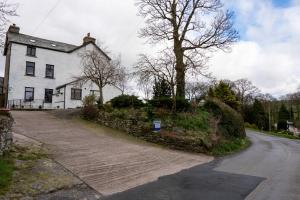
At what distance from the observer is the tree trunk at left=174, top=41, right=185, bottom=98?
61.8 ft

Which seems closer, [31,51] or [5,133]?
[5,133]

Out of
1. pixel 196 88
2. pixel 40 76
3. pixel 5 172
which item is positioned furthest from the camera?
pixel 196 88

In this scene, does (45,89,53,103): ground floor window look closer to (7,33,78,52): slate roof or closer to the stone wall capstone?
(7,33,78,52): slate roof

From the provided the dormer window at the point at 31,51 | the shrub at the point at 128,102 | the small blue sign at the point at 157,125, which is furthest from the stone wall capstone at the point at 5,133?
the dormer window at the point at 31,51

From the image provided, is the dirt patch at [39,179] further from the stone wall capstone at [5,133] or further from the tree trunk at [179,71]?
the tree trunk at [179,71]

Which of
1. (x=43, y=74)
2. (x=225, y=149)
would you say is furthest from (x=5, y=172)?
(x=43, y=74)

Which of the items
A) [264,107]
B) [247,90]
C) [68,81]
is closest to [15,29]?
[68,81]

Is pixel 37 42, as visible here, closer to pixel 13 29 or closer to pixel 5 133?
pixel 13 29

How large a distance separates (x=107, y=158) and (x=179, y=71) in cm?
1009

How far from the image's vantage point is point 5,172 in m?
7.26

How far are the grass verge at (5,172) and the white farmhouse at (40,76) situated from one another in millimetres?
22598

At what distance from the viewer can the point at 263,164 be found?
12164 millimetres

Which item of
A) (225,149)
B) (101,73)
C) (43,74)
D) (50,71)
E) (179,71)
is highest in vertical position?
(50,71)

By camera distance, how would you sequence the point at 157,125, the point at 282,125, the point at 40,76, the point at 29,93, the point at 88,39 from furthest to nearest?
1. the point at 282,125
2. the point at 88,39
3. the point at 40,76
4. the point at 29,93
5. the point at 157,125
